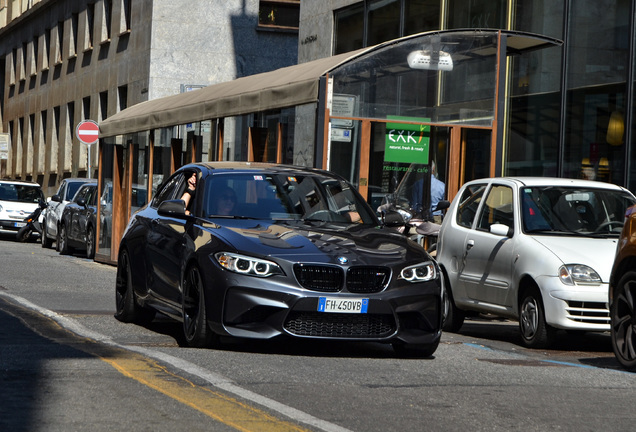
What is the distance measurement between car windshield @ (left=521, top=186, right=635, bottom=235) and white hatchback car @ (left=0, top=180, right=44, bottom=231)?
2186cm

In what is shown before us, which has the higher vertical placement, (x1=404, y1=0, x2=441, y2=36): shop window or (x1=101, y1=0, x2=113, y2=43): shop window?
(x1=101, y1=0, x2=113, y2=43): shop window

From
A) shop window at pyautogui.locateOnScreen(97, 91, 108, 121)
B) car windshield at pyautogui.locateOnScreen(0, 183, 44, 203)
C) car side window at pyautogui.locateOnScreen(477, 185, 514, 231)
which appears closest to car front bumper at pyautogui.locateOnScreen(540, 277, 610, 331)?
car side window at pyautogui.locateOnScreen(477, 185, 514, 231)

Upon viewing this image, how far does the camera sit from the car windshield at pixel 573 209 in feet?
37.1

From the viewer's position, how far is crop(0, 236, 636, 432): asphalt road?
617 cm

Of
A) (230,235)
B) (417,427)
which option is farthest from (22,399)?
(230,235)

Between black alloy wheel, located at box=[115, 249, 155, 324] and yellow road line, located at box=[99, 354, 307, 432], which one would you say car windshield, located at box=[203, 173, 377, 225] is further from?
yellow road line, located at box=[99, 354, 307, 432]

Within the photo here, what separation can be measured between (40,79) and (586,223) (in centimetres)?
4119

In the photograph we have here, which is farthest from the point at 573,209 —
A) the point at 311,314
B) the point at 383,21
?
the point at 383,21

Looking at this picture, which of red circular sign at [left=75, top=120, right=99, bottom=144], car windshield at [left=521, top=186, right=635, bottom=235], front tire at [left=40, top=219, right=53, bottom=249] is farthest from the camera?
front tire at [left=40, top=219, right=53, bottom=249]

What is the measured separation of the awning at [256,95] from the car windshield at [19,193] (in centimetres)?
1163

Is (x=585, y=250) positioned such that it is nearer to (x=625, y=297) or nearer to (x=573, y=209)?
(x=573, y=209)

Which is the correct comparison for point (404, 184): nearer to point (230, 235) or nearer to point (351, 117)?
point (351, 117)

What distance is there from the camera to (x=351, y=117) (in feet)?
48.6

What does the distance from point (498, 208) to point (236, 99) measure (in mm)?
6052
